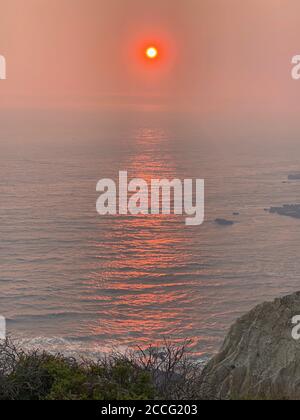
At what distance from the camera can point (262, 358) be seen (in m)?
22.3

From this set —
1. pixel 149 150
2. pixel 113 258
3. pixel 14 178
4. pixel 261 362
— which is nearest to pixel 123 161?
pixel 149 150

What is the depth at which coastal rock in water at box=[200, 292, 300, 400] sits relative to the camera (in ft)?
67.7

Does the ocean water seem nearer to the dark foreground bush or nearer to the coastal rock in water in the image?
the coastal rock in water

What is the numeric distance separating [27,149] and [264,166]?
72403 mm

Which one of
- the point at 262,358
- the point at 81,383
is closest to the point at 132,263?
the point at 262,358

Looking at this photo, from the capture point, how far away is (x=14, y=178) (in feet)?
458

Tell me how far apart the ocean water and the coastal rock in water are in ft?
79.2

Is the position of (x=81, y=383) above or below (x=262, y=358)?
above

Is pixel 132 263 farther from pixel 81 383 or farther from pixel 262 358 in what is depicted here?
pixel 81 383

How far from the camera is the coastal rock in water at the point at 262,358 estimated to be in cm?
2064

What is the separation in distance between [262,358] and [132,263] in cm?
5726

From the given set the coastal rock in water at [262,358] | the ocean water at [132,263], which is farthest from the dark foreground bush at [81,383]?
the ocean water at [132,263]

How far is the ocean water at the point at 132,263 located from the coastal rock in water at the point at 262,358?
79.2ft

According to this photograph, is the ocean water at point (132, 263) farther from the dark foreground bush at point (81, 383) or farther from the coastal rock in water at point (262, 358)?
the dark foreground bush at point (81, 383)
